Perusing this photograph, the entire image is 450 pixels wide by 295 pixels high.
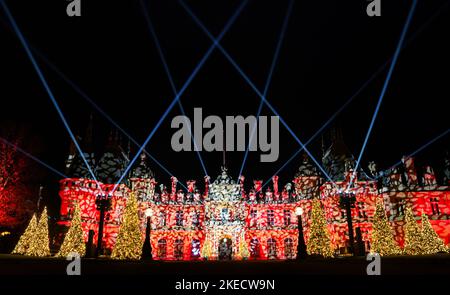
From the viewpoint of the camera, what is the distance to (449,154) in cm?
3628

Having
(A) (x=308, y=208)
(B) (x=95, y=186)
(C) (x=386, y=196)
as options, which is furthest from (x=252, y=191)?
(B) (x=95, y=186)

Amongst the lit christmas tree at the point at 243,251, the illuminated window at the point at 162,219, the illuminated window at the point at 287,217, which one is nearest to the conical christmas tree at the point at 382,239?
the lit christmas tree at the point at 243,251

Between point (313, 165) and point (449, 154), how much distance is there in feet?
51.2

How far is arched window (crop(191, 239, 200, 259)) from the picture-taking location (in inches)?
1540

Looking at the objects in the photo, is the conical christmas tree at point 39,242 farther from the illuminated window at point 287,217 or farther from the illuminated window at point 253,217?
the illuminated window at point 287,217

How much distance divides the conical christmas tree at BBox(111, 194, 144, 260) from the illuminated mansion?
16.0 meters

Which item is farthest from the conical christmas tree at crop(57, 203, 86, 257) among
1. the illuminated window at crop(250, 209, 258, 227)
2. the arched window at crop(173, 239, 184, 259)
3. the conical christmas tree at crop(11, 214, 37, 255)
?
the illuminated window at crop(250, 209, 258, 227)

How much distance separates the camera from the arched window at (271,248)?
3862 cm

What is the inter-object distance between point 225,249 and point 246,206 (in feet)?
20.8

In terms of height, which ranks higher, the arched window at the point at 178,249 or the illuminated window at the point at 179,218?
the illuminated window at the point at 179,218

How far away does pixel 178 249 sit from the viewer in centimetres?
3919

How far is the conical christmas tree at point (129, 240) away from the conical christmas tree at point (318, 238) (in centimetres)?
1192

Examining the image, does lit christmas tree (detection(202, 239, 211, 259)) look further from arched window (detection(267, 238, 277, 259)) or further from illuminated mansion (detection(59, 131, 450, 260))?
arched window (detection(267, 238, 277, 259))

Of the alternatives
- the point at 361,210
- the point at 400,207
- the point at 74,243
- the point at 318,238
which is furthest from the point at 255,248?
the point at 74,243
